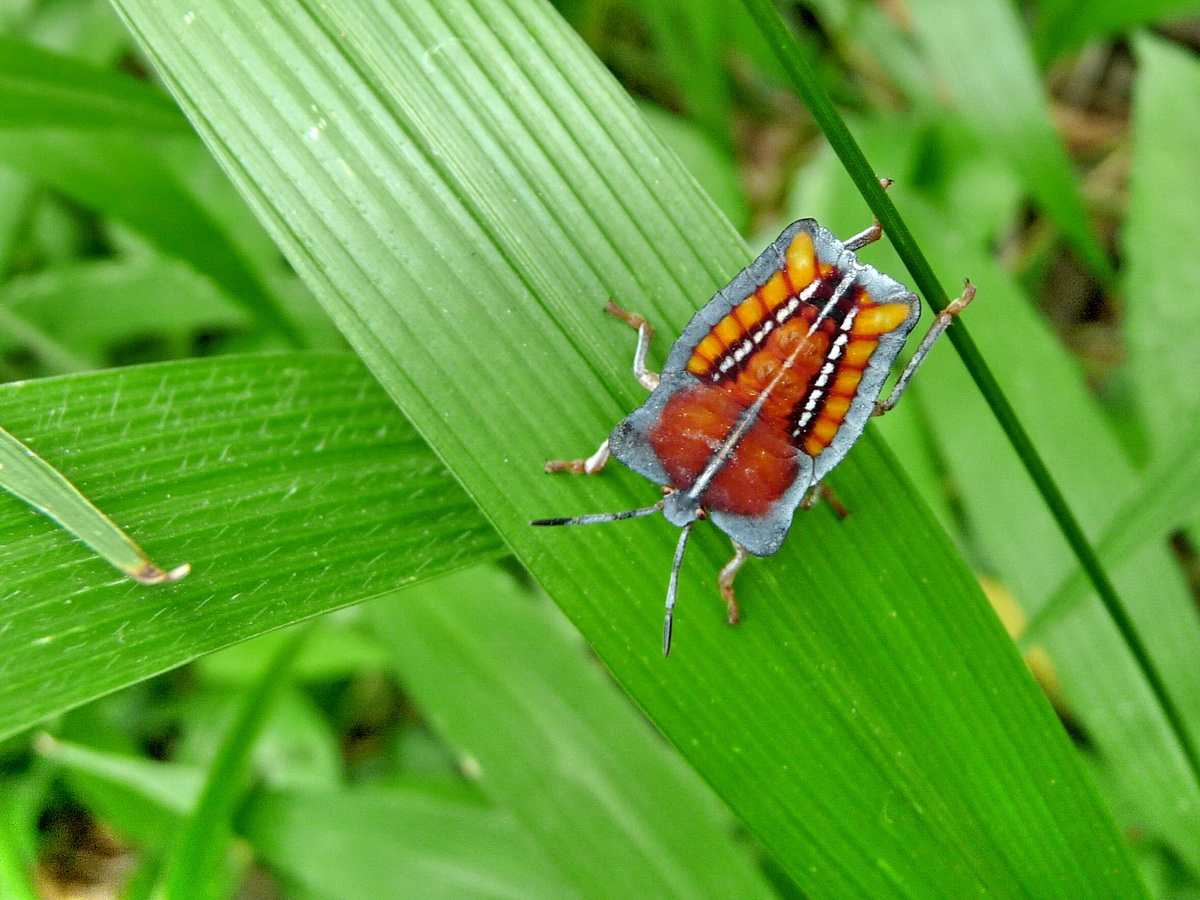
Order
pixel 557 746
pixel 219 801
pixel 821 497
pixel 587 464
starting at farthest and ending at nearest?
1. pixel 557 746
2. pixel 219 801
3. pixel 821 497
4. pixel 587 464

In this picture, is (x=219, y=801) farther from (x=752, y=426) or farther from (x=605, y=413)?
(x=752, y=426)

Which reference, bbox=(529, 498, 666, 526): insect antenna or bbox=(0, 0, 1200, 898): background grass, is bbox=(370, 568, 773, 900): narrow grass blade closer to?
bbox=(0, 0, 1200, 898): background grass

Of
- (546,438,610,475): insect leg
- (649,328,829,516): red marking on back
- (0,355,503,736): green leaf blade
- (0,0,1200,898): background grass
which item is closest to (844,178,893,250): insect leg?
(649,328,829,516): red marking on back

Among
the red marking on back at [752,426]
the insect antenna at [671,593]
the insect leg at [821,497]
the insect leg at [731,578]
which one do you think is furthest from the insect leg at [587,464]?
the insect leg at [821,497]

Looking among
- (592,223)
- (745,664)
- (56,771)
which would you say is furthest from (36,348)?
(745,664)

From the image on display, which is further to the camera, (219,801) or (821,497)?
(219,801)

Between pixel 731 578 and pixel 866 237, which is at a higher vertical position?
pixel 866 237

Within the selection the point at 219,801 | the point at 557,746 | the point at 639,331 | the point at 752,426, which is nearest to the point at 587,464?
the point at 639,331

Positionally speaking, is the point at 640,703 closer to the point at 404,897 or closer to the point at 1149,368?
the point at 404,897
